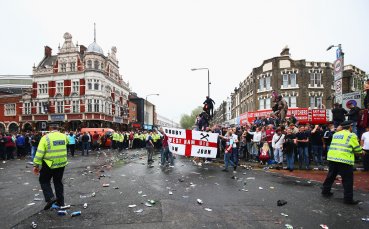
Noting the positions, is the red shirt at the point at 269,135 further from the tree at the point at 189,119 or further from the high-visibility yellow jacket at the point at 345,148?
the tree at the point at 189,119

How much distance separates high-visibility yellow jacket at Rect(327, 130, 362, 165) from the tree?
104 meters

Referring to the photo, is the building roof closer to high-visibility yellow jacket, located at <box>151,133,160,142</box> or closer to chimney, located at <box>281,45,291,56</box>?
high-visibility yellow jacket, located at <box>151,133,160,142</box>

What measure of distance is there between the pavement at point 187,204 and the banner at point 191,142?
380cm

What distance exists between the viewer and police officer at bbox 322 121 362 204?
667 centimetres

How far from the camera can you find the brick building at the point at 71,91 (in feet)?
160

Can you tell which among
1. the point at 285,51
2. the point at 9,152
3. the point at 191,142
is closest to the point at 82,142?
the point at 9,152

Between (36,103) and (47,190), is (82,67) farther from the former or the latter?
(47,190)

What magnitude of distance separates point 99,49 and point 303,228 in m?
51.4

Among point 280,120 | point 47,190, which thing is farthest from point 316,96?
point 47,190

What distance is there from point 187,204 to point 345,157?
412 cm

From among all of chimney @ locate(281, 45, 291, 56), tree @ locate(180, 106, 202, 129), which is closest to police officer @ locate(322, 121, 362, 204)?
chimney @ locate(281, 45, 291, 56)

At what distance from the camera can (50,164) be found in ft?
19.9

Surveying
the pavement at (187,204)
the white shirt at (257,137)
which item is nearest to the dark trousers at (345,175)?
the pavement at (187,204)

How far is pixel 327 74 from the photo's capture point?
40000 millimetres
